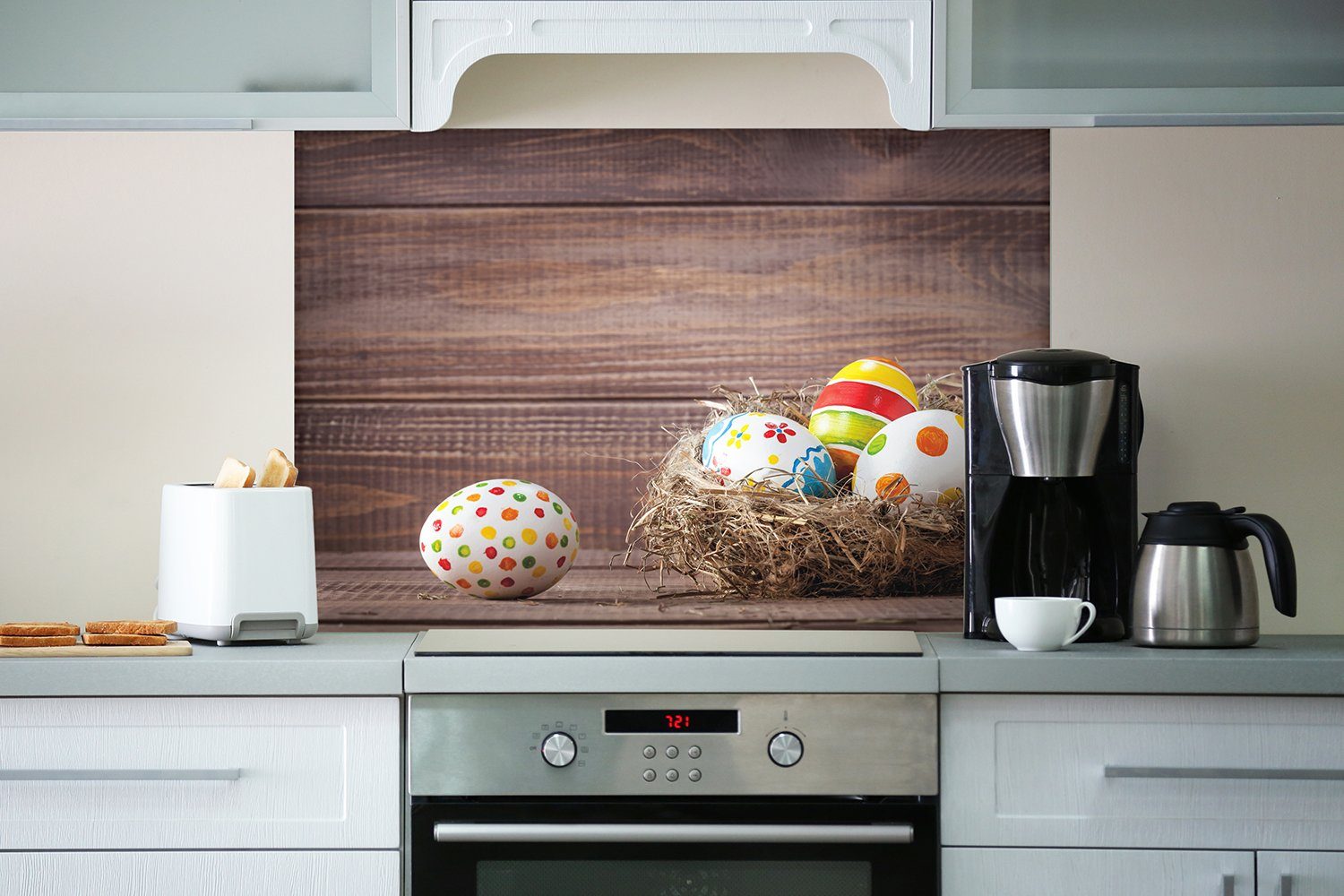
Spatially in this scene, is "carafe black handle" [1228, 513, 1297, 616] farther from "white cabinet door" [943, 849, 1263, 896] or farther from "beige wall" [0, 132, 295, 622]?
"beige wall" [0, 132, 295, 622]

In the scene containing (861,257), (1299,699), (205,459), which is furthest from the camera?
(861,257)

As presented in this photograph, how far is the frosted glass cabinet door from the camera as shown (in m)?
1.38

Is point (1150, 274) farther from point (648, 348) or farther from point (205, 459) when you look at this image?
point (205, 459)

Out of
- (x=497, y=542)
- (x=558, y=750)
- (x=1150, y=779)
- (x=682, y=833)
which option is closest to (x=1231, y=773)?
(x=1150, y=779)

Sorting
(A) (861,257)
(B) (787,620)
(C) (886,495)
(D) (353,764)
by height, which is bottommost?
(D) (353,764)

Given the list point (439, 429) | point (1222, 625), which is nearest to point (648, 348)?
point (439, 429)

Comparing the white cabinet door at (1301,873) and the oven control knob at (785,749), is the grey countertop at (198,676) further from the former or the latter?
the white cabinet door at (1301,873)

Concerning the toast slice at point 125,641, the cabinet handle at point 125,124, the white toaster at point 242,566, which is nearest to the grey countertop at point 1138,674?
the white toaster at point 242,566

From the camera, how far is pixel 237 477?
1.15 metres

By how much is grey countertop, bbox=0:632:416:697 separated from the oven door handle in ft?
0.51

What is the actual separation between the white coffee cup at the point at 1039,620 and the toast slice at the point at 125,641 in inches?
31.9

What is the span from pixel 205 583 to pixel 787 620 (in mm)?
582

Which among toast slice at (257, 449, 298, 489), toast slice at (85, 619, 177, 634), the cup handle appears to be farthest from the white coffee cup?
toast slice at (85, 619, 177, 634)

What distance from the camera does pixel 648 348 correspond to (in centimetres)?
164
